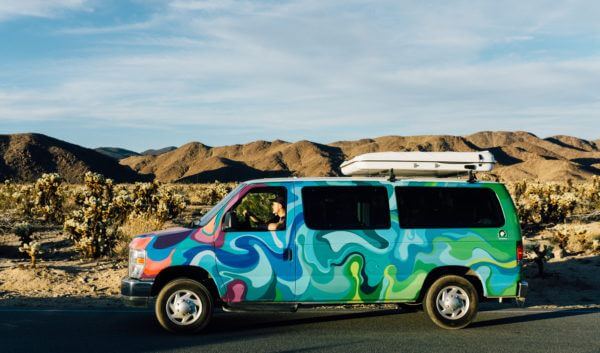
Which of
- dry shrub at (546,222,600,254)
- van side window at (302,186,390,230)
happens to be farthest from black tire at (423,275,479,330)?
dry shrub at (546,222,600,254)

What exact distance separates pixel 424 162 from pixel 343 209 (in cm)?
137

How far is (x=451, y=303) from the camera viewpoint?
8.66 meters

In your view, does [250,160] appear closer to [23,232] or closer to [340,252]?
[23,232]

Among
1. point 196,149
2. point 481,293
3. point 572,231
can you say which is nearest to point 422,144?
point 196,149

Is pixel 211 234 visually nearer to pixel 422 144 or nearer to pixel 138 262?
pixel 138 262

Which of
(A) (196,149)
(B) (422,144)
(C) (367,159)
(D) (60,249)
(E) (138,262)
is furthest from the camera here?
(A) (196,149)

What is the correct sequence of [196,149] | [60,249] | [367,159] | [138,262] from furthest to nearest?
1. [196,149]
2. [60,249]
3. [367,159]
4. [138,262]

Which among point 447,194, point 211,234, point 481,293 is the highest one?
point 447,194

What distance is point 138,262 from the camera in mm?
8188

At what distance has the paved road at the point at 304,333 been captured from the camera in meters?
7.63

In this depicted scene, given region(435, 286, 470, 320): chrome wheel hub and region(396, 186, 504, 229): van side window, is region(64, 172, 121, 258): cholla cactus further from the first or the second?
region(435, 286, 470, 320): chrome wheel hub

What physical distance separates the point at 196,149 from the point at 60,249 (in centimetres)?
11000

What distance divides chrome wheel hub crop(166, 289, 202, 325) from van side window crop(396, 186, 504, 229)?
2938mm

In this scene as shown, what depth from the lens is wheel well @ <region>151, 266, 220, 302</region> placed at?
27.2ft
